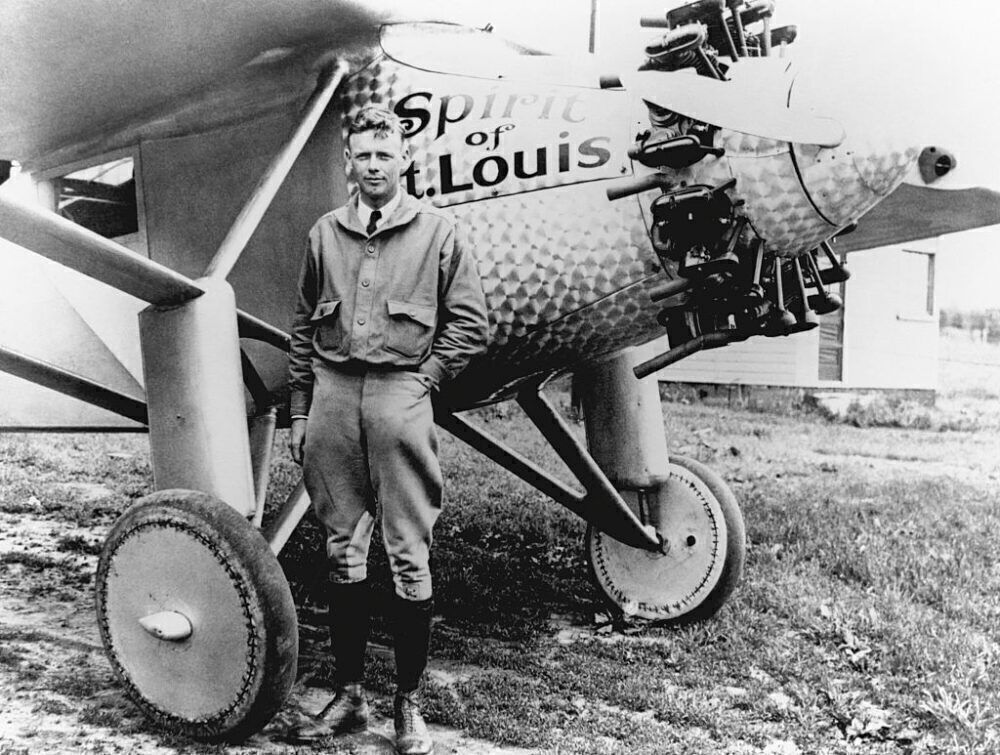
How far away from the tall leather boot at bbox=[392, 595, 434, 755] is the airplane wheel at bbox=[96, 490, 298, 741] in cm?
32

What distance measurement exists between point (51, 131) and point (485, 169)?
96.1 inches

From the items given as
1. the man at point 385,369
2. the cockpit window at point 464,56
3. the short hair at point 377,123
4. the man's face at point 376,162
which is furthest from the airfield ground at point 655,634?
the cockpit window at point 464,56

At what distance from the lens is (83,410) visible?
487 centimetres

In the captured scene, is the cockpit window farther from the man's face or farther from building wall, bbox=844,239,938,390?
building wall, bbox=844,239,938,390

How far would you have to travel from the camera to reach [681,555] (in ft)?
14.7

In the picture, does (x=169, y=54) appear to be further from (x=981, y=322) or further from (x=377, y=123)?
(x=981, y=322)

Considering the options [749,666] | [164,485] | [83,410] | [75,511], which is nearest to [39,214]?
[164,485]

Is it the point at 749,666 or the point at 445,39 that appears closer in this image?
the point at 445,39

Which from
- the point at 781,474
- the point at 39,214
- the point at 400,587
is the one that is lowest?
the point at 781,474

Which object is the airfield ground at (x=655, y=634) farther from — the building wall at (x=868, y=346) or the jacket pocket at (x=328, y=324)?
the building wall at (x=868, y=346)

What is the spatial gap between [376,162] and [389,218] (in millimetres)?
169

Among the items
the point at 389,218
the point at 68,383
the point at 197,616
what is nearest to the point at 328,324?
the point at 389,218

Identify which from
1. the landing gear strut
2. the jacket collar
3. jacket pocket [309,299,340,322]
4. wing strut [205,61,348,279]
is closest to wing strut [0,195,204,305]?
wing strut [205,61,348,279]

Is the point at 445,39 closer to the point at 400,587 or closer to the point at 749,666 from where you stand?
the point at 400,587
